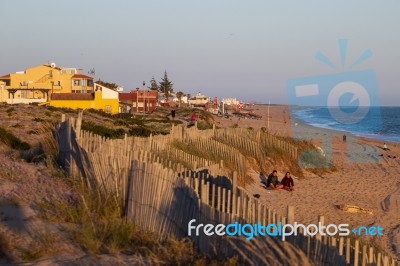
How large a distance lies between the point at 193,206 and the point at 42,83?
198 ft

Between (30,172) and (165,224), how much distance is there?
14.3ft

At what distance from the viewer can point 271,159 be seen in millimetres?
20250

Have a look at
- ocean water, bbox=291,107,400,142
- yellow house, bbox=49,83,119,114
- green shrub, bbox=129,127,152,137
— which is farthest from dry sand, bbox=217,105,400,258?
ocean water, bbox=291,107,400,142

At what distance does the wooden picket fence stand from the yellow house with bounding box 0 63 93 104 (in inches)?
2185

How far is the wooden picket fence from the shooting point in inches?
216

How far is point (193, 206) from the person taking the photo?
6.80m

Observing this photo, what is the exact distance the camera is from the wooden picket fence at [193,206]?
5480 mm

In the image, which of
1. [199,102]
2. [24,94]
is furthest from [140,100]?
[199,102]

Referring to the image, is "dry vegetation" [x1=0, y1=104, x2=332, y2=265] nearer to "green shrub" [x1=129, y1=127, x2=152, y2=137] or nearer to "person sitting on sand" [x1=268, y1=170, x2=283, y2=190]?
"person sitting on sand" [x1=268, y1=170, x2=283, y2=190]

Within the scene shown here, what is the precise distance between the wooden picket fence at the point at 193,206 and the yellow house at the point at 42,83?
55502 mm

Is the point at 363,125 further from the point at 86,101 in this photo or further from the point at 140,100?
the point at 86,101

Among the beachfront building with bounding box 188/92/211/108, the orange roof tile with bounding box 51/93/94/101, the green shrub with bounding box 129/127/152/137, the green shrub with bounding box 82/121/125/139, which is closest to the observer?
the green shrub with bounding box 82/121/125/139

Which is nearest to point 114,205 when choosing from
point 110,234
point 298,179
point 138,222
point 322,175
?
point 138,222

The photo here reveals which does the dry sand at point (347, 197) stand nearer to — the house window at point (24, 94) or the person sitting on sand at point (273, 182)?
the person sitting on sand at point (273, 182)
